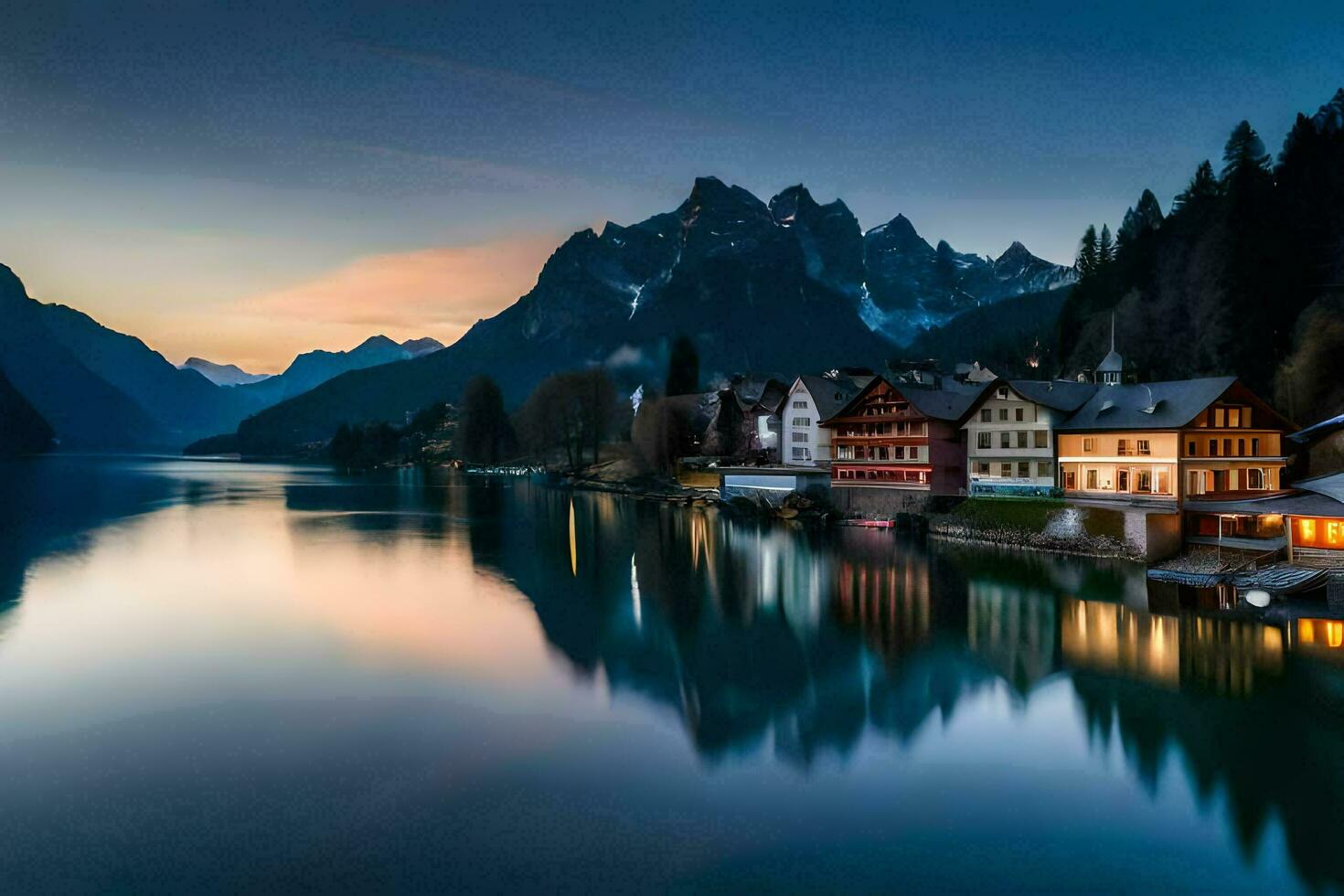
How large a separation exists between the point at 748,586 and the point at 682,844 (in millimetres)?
25310

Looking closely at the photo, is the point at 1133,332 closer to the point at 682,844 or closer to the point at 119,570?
the point at 682,844

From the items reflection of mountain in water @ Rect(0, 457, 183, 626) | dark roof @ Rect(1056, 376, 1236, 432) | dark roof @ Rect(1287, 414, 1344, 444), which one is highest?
dark roof @ Rect(1056, 376, 1236, 432)

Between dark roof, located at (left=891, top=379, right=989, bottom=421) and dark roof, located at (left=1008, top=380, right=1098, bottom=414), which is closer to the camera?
dark roof, located at (left=1008, top=380, right=1098, bottom=414)

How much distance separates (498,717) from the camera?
883 inches

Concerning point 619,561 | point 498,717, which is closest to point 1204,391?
point 619,561

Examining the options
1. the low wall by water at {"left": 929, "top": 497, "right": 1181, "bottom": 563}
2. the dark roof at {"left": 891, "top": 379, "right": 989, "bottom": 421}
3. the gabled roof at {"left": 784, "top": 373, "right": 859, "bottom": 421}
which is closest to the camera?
the low wall by water at {"left": 929, "top": 497, "right": 1181, "bottom": 563}

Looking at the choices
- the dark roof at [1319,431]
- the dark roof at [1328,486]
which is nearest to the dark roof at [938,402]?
the dark roof at [1319,431]

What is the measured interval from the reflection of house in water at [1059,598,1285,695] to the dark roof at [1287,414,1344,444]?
20.0m

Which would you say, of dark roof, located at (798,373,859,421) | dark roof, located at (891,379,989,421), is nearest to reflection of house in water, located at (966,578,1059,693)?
dark roof, located at (891,379,989,421)

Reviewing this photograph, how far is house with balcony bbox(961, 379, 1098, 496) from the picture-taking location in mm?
51844

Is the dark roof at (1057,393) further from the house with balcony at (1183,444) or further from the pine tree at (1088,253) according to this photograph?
the pine tree at (1088,253)

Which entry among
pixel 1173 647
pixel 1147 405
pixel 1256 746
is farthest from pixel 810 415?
pixel 1256 746

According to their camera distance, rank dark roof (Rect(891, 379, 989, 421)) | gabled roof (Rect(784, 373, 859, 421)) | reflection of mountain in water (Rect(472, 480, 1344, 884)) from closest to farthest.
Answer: reflection of mountain in water (Rect(472, 480, 1344, 884)), dark roof (Rect(891, 379, 989, 421)), gabled roof (Rect(784, 373, 859, 421))

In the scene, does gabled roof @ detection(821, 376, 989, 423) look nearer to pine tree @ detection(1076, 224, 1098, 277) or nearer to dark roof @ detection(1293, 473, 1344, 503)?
dark roof @ detection(1293, 473, 1344, 503)
